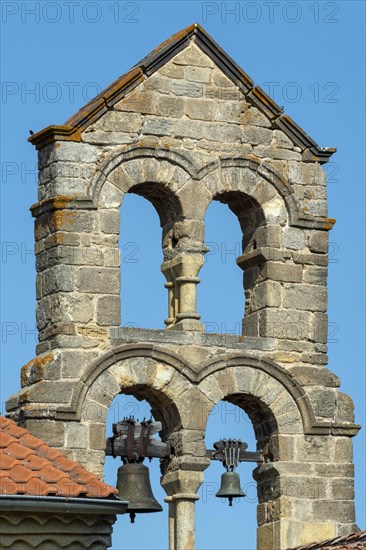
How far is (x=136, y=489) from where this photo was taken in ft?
95.5

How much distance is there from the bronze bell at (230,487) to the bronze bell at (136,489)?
1.04m

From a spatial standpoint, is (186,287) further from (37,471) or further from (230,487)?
(37,471)

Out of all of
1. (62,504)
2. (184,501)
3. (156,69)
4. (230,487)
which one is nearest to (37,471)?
(62,504)

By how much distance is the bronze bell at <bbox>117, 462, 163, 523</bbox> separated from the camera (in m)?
29.0

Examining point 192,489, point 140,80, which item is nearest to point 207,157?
point 140,80

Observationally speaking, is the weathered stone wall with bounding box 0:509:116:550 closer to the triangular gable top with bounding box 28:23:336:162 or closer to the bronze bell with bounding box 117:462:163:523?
the bronze bell with bounding box 117:462:163:523

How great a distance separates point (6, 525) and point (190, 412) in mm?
3265

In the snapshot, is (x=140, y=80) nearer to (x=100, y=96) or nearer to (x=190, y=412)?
(x=100, y=96)

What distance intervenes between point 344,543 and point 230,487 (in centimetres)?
144

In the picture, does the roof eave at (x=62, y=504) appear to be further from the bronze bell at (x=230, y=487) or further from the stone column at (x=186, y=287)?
the stone column at (x=186, y=287)

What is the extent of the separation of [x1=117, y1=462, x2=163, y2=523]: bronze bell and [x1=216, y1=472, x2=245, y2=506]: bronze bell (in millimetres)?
1035

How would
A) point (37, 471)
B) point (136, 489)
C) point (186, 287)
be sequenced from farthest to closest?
point (186, 287) < point (136, 489) < point (37, 471)

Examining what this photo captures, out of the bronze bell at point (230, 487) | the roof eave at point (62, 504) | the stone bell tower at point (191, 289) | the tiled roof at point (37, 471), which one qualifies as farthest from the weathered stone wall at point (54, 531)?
the bronze bell at point (230, 487)

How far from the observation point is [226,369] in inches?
1192
